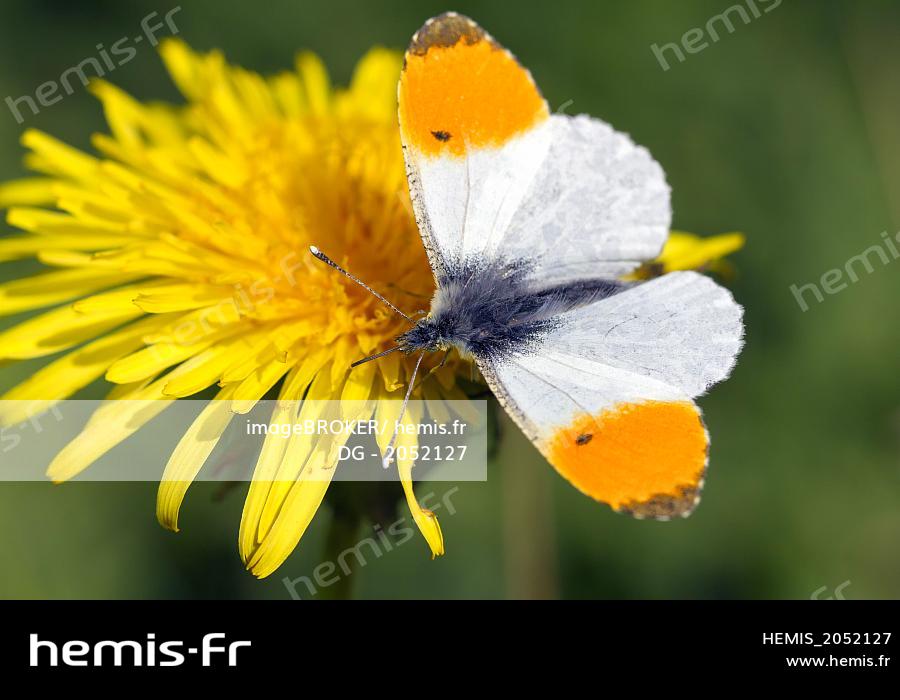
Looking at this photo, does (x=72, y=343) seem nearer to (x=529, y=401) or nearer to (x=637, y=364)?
(x=529, y=401)

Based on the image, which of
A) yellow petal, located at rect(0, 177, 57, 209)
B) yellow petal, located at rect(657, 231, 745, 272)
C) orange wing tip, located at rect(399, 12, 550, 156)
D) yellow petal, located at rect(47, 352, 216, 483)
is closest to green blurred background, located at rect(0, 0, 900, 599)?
yellow petal, located at rect(0, 177, 57, 209)

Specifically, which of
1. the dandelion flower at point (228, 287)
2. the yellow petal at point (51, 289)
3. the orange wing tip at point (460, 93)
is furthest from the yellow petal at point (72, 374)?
the orange wing tip at point (460, 93)

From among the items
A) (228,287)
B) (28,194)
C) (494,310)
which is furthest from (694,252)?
(28,194)

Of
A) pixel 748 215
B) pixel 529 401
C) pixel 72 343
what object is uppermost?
pixel 748 215

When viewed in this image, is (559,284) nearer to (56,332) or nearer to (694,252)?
(694,252)
